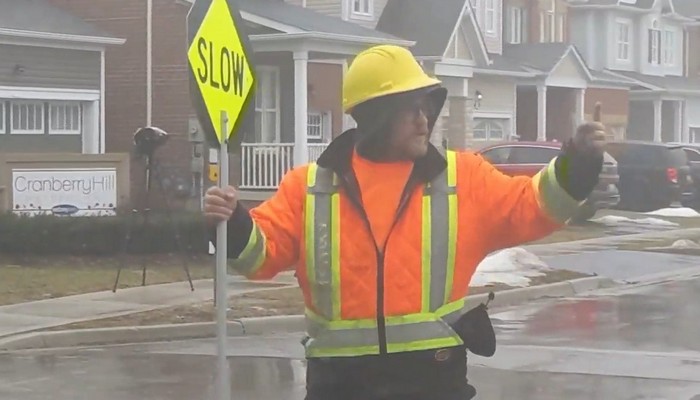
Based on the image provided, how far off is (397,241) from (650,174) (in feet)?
98.7

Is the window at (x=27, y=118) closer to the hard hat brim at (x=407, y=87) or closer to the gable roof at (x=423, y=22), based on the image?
the gable roof at (x=423, y=22)

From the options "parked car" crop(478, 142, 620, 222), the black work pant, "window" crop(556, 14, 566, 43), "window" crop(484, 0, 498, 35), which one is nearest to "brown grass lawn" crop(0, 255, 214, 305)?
"parked car" crop(478, 142, 620, 222)

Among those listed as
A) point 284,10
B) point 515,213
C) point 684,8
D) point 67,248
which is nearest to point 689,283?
point 67,248

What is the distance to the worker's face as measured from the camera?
4.27m

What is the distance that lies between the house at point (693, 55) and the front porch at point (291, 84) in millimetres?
27757

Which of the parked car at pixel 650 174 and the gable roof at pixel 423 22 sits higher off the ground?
the gable roof at pixel 423 22

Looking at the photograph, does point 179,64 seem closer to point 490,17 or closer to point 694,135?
point 490,17

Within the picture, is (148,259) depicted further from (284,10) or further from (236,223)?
(236,223)

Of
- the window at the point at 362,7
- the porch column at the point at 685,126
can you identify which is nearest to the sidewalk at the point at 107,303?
the window at the point at 362,7

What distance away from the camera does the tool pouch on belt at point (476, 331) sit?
4289mm

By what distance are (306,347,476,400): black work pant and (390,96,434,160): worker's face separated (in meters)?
0.62

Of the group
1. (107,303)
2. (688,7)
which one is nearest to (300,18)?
(107,303)

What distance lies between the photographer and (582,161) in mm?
4098

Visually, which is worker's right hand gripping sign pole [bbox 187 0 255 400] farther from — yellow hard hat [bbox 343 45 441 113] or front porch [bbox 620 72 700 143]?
front porch [bbox 620 72 700 143]
